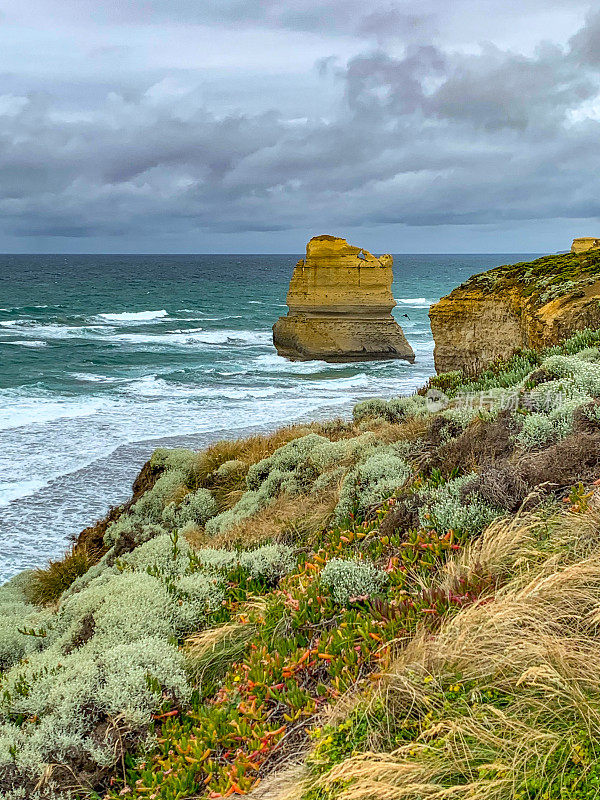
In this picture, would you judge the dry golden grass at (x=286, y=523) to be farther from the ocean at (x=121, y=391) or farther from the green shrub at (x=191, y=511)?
the ocean at (x=121, y=391)

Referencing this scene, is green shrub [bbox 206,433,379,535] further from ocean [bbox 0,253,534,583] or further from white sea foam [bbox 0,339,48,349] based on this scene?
white sea foam [bbox 0,339,48,349]

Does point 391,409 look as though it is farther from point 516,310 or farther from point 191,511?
point 516,310

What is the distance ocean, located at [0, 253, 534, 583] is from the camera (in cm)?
1527

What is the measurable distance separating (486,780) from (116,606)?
3.43 m

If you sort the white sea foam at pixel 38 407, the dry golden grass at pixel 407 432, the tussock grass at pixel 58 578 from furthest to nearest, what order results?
the white sea foam at pixel 38 407, the tussock grass at pixel 58 578, the dry golden grass at pixel 407 432

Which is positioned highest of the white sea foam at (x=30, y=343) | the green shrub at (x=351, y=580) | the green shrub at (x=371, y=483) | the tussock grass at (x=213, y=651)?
the white sea foam at (x=30, y=343)

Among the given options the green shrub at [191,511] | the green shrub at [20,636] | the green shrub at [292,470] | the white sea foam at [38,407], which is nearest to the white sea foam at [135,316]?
the white sea foam at [38,407]

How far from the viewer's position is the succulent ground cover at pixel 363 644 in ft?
9.92

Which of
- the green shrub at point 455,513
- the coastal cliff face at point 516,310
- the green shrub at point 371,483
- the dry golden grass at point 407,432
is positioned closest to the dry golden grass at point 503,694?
the green shrub at point 455,513

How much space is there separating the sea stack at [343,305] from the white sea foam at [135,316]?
96.8ft

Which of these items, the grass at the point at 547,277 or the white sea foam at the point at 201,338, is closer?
the grass at the point at 547,277

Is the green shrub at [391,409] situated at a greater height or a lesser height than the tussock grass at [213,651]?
greater

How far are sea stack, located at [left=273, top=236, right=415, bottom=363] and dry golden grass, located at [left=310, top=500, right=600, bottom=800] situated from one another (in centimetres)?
3733

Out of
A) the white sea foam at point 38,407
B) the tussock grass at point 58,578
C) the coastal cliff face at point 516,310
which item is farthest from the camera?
the white sea foam at point 38,407
